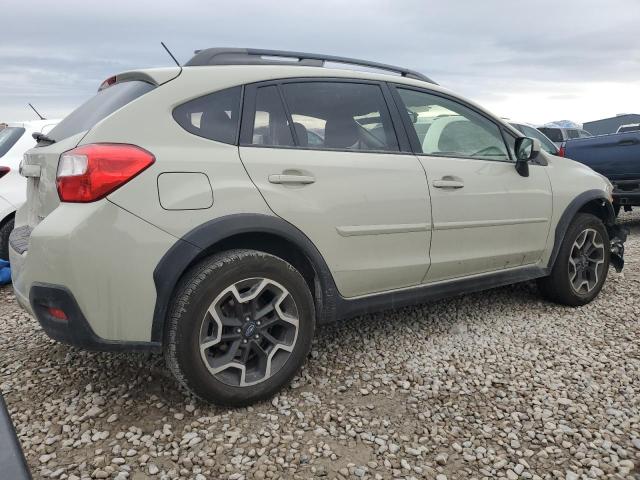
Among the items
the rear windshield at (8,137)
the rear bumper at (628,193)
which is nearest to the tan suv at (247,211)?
the rear windshield at (8,137)

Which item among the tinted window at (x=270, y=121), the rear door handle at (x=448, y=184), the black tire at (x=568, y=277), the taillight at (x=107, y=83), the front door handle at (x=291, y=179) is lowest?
the black tire at (x=568, y=277)

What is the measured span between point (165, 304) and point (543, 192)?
2.83 meters

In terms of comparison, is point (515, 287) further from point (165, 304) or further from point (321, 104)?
point (165, 304)

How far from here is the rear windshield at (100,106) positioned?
2465 mm

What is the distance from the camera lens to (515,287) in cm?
→ 470

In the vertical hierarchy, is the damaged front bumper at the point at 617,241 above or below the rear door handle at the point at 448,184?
below

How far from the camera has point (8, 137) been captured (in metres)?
5.10

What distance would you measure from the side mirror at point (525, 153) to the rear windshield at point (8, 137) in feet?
15.0

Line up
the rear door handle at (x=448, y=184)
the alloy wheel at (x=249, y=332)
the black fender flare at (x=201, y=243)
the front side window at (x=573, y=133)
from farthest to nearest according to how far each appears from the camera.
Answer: the front side window at (x=573, y=133)
the rear door handle at (x=448, y=184)
the alloy wheel at (x=249, y=332)
the black fender flare at (x=201, y=243)

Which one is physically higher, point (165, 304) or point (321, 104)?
point (321, 104)

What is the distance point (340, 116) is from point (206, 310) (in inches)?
53.3

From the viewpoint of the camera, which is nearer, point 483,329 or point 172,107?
point 172,107

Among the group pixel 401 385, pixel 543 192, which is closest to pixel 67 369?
pixel 401 385

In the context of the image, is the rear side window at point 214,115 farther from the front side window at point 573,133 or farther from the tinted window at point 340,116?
the front side window at point 573,133
